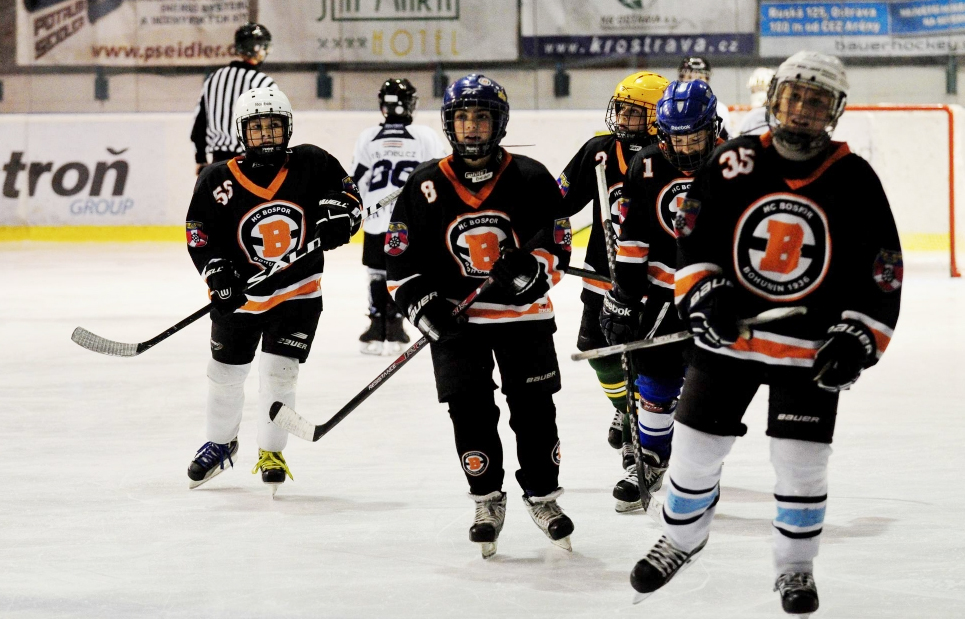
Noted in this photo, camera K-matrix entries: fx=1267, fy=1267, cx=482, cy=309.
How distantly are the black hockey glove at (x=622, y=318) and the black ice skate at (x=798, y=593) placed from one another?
96cm

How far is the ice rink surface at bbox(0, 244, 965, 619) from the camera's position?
259cm

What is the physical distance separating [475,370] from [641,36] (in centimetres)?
751

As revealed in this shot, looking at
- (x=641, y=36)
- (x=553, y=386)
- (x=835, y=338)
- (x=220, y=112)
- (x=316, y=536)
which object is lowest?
(x=316, y=536)

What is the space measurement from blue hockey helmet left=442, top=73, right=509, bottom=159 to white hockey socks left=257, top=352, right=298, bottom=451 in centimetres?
96

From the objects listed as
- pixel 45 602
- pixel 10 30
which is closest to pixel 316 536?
pixel 45 602

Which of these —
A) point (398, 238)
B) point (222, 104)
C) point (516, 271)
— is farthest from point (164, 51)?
point (516, 271)

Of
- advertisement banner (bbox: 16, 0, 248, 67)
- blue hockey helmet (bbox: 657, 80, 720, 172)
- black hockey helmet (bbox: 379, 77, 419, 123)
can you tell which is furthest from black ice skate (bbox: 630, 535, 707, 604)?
advertisement banner (bbox: 16, 0, 248, 67)

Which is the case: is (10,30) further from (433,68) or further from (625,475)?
(625,475)

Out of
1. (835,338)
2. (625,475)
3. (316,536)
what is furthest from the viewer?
(625,475)

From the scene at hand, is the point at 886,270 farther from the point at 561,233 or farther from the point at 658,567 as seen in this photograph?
the point at 561,233

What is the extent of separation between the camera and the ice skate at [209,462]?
3.47 m

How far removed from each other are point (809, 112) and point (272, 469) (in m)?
1.81

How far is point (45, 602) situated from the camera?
258 centimetres

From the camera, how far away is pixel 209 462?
3488 mm
